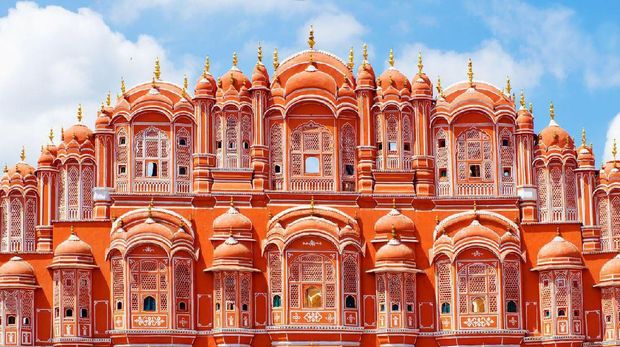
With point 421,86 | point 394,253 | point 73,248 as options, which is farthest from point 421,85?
point 73,248

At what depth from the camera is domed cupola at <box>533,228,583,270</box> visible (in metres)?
48.4

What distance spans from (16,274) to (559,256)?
58.5ft

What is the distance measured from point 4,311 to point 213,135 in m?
9.07

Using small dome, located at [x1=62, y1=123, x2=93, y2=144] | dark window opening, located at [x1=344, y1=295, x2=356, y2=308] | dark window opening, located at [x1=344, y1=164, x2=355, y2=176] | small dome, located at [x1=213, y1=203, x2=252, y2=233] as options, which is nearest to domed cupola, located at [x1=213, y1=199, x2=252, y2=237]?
small dome, located at [x1=213, y1=203, x2=252, y2=233]

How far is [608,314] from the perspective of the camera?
48781 mm

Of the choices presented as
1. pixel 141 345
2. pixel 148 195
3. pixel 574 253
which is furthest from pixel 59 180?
pixel 574 253

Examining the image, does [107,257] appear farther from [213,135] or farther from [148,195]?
[213,135]

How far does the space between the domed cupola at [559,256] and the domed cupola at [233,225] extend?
9671 millimetres

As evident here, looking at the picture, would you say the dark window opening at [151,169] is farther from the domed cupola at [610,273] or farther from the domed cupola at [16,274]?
the domed cupola at [610,273]

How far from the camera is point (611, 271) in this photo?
4853 centimetres

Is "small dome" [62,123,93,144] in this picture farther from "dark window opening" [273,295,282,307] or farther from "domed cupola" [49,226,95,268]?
"dark window opening" [273,295,282,307]

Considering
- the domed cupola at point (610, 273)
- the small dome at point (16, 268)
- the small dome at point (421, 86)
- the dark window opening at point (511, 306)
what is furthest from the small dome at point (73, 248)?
the domed cupola at point (610, 273)

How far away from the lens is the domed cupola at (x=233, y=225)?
48344mm

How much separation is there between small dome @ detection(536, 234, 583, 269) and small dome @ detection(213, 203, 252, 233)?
32.0ft
